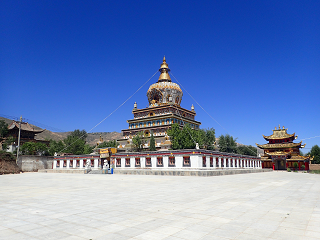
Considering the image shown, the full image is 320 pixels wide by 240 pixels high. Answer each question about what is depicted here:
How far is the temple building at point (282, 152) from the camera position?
59103mm

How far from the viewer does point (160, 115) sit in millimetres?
59344

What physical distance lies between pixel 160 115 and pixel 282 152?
1346 inches

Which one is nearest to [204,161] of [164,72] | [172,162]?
[172,162]

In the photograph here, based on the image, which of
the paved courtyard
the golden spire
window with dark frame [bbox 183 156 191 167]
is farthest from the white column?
the paved courtyard

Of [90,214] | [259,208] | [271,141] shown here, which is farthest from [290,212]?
[271,141]

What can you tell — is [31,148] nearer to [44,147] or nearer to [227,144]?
[44,147]

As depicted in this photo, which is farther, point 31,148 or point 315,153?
point 315,153

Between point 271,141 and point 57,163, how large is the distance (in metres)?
58.3

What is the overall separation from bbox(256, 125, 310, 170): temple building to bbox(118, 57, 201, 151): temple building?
21.2 metres

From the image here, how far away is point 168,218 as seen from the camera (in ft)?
22.6

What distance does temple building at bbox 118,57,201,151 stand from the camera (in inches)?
2247

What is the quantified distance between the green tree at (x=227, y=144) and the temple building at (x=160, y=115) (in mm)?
9804

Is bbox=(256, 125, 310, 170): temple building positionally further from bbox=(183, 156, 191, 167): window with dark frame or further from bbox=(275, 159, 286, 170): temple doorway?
bbox=(183, 156, 191, 167): window with dark frame

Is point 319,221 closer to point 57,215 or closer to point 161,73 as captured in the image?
point 57,215
